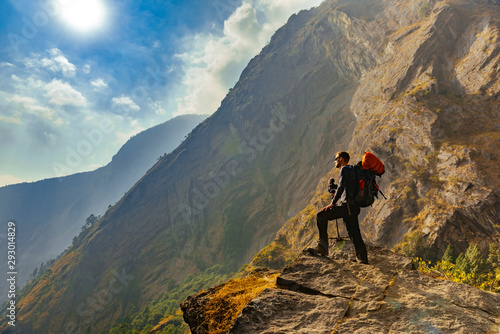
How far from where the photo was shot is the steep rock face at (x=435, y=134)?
95.2ft

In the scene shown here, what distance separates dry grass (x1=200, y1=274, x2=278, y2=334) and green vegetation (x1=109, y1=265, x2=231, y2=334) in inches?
2236

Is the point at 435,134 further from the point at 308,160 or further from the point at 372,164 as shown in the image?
the point at 308,160

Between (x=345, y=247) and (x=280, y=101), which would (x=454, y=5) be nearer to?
(x=280, y=101)

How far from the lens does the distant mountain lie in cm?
3441

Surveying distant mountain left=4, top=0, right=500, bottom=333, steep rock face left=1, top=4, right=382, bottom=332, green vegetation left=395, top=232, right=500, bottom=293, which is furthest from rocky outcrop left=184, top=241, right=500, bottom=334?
steep rock face left=1, top=4, right=382, bottom=332

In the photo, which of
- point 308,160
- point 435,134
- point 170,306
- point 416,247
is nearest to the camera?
point 416,247

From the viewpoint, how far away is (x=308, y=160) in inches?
3194

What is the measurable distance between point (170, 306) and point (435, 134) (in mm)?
74982

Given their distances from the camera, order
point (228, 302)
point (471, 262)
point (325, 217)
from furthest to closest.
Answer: point (471, 262) < point (325, 217) < point (228, 302)

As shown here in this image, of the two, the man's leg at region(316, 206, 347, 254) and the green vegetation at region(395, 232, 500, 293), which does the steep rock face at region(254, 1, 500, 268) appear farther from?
the man's leg at region(316, 206, 347, 254)

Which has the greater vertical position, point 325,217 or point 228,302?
point 325,217

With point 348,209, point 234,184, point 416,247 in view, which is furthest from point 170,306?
point 348,209

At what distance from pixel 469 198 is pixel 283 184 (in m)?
57.8

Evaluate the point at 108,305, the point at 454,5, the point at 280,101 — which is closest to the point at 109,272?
the point at 108,305
